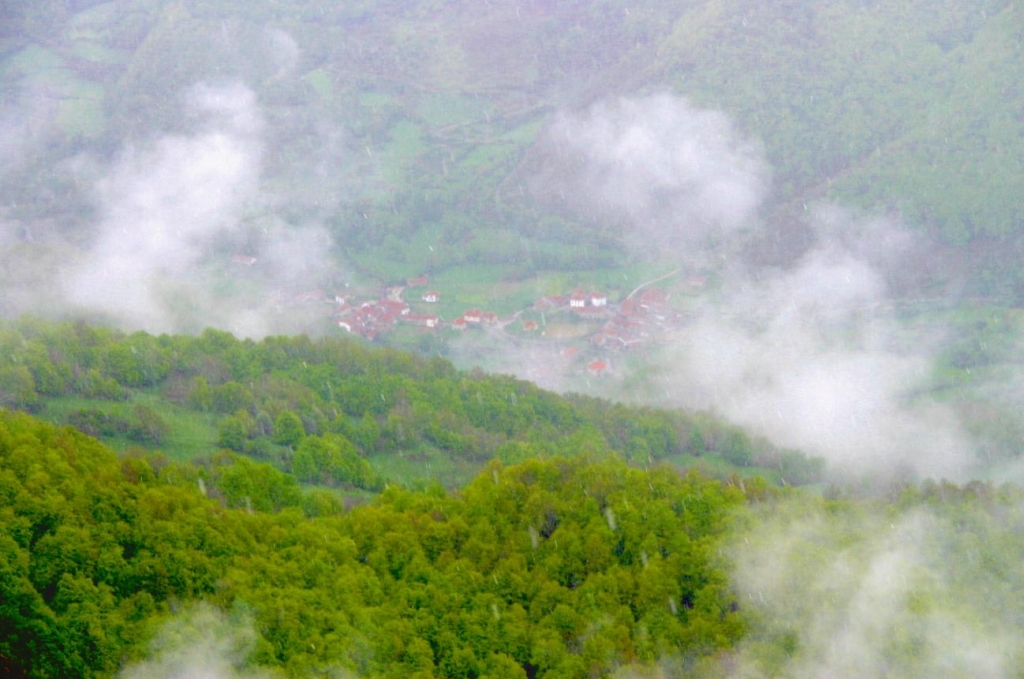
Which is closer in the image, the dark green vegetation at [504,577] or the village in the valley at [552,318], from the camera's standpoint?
the dark green vegetation at [504,577]

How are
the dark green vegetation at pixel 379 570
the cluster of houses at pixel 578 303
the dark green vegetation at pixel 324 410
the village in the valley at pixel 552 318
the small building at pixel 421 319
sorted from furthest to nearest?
the cluster of houses at pixel 578 303, the small building at pixel 421 319, the village in the valley at pixel 552 318, the dark green vegetation at pixel 324 410, the dark green vegetation at pixel 379 570

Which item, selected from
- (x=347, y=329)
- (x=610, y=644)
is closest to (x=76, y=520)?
(x=610, y=644)

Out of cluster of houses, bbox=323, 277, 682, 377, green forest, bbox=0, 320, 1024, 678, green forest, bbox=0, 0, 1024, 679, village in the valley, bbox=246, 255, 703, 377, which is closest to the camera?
green forest, bbox=0, 320, 1024, 678

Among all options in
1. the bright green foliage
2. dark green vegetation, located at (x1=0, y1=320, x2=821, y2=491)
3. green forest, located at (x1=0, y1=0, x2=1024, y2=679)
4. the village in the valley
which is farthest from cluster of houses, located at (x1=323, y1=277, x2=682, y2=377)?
the bright green foliage

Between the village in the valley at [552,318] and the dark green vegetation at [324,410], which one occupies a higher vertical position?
the village in the valley at [552,318]

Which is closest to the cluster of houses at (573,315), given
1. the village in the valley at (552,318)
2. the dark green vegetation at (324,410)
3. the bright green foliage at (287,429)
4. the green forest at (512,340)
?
the village in the valley at (552,318)

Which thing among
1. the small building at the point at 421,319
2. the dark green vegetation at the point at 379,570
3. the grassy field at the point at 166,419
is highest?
the small building at the point at 421,319

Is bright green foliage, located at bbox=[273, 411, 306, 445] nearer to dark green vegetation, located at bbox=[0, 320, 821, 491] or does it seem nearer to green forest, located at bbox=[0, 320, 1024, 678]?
dark green vegetation, located at bbox=[0, 320, 821, 491]

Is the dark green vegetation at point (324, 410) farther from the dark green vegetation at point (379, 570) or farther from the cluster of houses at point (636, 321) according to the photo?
the cluster of houses at point (636, 321)

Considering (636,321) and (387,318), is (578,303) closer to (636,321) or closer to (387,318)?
(636,321)
